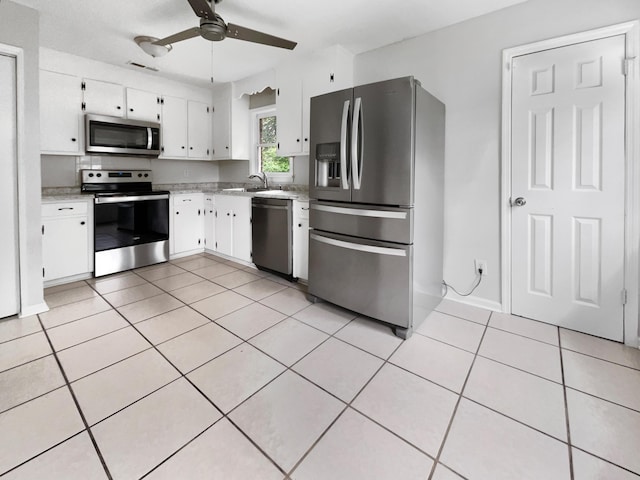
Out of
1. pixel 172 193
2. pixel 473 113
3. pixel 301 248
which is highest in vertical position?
pixel 473 113

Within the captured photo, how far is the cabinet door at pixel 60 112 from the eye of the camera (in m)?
3.35

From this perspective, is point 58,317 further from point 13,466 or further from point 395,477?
point 395,477

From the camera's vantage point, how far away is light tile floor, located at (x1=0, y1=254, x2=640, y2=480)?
1255 millimetres

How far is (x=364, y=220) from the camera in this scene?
7.75ft

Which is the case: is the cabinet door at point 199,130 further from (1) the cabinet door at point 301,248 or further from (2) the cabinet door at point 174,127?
(1) the cabinet door at point 301,248

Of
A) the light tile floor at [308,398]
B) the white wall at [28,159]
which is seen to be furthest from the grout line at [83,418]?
the white wall at [28,159]

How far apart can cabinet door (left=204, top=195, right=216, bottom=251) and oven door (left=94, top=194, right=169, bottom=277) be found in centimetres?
55

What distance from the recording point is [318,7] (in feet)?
8.25

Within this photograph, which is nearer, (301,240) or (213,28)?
(213,28)

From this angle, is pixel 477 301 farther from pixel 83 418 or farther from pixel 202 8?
pixel 202 8

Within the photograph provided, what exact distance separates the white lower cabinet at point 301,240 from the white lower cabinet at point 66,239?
2.19 m

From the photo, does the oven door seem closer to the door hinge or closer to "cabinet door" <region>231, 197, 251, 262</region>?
"cabinet door" <region>231, 197, 251, 262</region>

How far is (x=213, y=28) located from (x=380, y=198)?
63.7 inches

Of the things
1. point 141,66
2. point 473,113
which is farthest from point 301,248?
point 141,66
